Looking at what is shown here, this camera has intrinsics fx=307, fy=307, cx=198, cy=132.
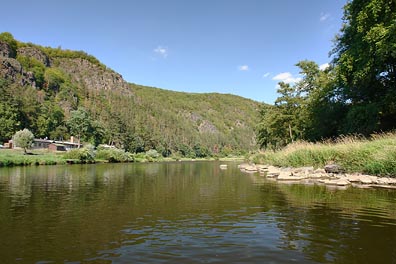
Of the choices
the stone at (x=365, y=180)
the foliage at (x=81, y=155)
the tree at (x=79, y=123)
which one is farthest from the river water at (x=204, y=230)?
the tree at (x=79, y=123)

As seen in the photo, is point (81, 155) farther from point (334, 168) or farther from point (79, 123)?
point (334, 168)

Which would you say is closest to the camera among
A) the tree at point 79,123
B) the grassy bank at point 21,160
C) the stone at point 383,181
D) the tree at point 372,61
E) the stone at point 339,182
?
the stone at point 383,181

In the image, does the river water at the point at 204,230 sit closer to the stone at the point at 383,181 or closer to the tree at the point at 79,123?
the stone at the point at 383,181

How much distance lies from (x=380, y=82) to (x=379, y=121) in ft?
15.7

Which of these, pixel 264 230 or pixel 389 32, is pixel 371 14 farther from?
pixel 264 230

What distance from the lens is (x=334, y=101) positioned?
128ft

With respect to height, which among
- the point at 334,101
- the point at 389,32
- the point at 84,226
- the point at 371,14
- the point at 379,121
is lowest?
the point at 84,226

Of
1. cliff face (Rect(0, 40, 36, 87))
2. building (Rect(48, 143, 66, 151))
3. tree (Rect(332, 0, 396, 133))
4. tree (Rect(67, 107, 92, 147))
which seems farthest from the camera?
cliff face (Rect(0, 40, 36, 87))

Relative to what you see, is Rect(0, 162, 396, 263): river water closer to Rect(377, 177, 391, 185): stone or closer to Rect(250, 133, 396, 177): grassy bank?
Rect(377, 177, 391, 185): stone

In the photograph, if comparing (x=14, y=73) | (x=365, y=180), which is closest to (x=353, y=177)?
(x=365, y=180)

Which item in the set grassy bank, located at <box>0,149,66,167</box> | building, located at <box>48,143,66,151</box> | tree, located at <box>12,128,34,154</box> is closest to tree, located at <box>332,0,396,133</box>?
grassy bank, located at <box>0,149,66,167</box>

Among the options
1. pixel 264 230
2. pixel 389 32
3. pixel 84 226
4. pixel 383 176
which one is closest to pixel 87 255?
pixel 84 226

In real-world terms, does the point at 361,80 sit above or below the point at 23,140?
above

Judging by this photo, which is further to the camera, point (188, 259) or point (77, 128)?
point (77, 128)
